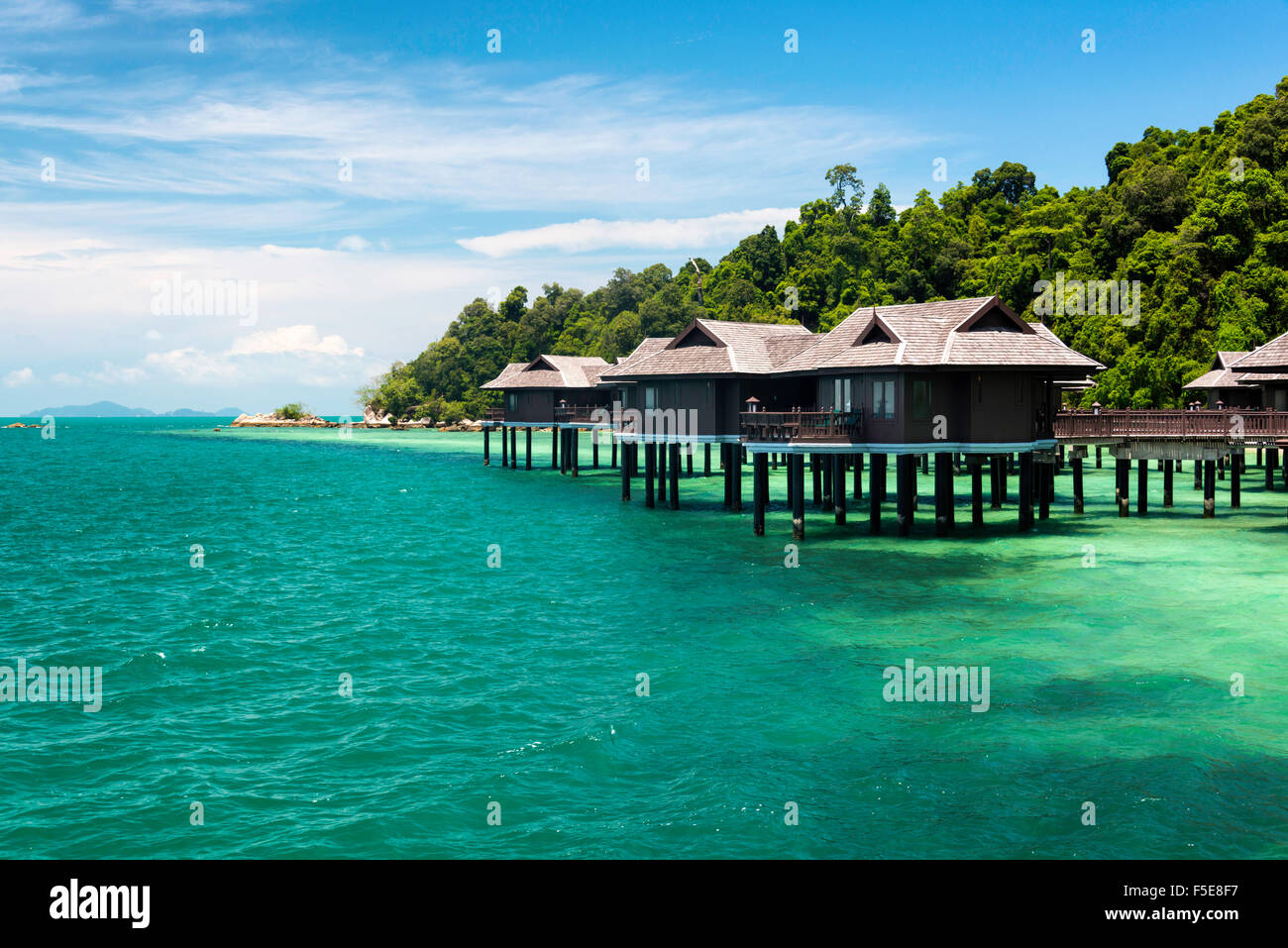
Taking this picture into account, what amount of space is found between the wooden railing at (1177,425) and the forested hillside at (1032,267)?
1502 inches

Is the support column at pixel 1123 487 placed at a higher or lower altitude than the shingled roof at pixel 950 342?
lower

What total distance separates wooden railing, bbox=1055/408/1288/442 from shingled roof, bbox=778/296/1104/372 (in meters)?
3.27

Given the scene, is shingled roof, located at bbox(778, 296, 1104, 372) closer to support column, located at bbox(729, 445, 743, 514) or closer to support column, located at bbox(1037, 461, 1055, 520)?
support column, located at bbox(1037, 461, 1055, 520)

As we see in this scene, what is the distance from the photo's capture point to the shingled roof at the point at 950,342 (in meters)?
35.7

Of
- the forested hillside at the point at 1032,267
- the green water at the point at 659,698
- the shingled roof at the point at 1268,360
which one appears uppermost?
the forested hillside at the point at 1032,267

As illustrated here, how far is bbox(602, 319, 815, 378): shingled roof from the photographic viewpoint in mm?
45844

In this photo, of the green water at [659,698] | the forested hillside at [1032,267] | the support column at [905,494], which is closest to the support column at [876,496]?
the support column at [905,494]

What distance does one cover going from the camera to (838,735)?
16.6 meters

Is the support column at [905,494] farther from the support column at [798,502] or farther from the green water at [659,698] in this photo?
the support column at [798,502]

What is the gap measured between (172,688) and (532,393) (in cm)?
5818

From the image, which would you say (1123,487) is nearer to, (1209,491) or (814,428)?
(1209,491)

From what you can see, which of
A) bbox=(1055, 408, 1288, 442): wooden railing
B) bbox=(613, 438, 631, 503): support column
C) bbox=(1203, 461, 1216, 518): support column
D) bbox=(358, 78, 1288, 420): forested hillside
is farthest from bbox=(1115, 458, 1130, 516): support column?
bbox=(358, 78, 1288, 420): forested hillside

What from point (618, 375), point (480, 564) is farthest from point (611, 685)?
point (618, 375)
